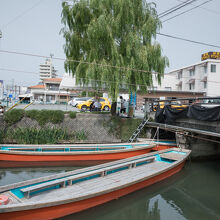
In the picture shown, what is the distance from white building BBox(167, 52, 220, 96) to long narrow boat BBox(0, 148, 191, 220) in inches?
1314

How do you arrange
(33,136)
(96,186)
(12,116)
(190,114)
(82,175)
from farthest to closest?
(12,116) < (33,136) < (190,114) < (82,175) < (96,186)

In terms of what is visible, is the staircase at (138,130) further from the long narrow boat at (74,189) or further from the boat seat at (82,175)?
the boat seat at (82,175)

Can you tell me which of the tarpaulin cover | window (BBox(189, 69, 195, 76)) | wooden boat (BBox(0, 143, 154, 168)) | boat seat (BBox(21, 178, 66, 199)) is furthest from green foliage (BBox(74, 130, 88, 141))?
window (BBox(189, 69, 195, 76))

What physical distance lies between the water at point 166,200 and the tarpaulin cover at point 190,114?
2.79 meters

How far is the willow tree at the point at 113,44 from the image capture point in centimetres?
1257

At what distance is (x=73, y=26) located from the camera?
13781 millimetres

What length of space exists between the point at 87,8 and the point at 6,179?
1106 centimetres

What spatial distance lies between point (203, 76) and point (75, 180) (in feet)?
126

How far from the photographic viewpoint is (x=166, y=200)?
709 cm

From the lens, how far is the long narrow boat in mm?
4801

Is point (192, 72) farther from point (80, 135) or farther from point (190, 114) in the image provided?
point (80, 135)

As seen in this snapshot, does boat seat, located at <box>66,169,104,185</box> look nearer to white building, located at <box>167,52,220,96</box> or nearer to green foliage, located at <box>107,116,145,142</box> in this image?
green foliage, located at <box>107,116,145,142</box>

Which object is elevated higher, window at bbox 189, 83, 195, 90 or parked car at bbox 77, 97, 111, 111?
window at bbox 189, 83, 195, 90

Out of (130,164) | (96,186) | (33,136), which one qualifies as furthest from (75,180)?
(33,136)
